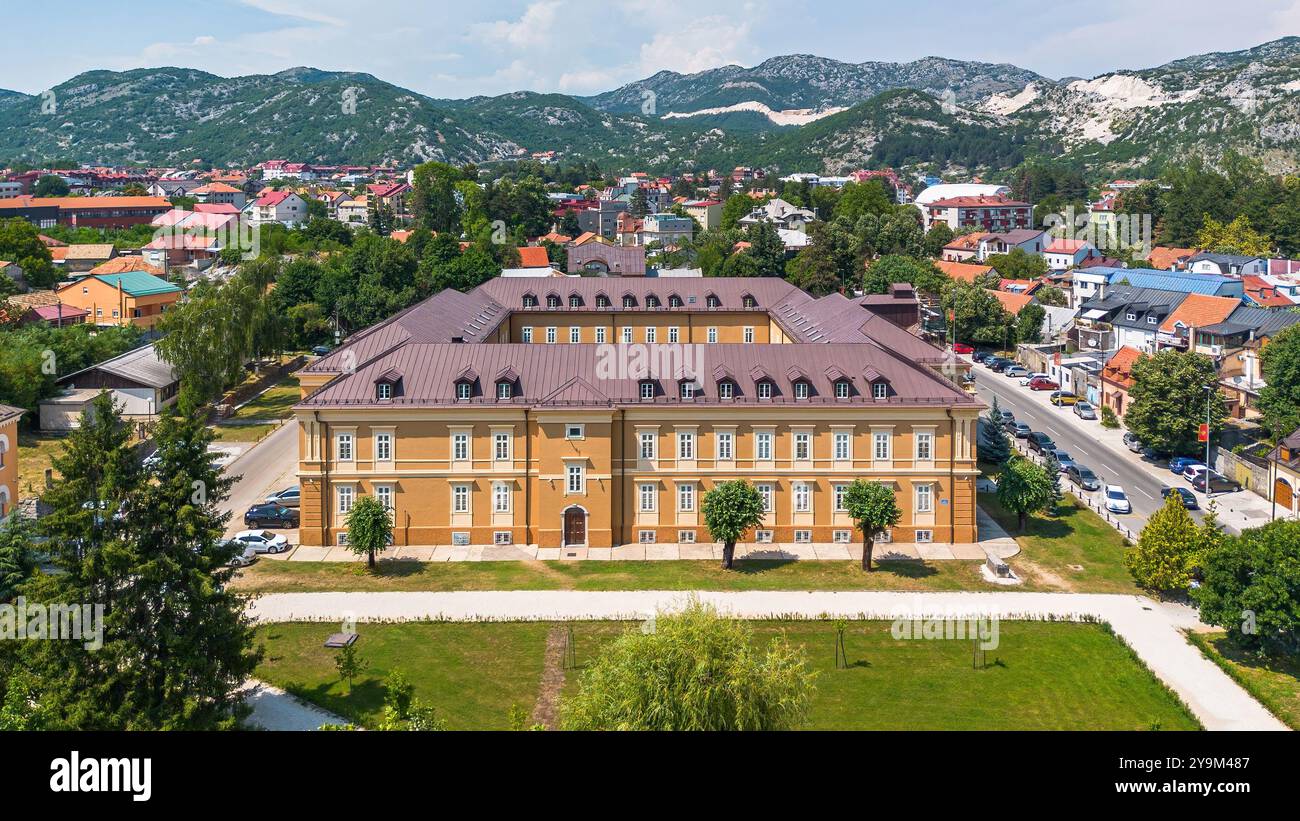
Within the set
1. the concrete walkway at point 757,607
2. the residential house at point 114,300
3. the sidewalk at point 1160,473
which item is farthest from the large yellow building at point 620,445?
the residential house at point 114,300

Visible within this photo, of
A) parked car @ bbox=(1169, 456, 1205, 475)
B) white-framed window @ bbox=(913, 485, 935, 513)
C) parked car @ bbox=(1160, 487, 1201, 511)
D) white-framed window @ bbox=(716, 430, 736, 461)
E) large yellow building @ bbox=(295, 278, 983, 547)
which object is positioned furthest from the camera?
parked car @ bbox=(1169, 456, 1205, 475)

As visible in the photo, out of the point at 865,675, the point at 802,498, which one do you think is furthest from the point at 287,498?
the point at 865,675

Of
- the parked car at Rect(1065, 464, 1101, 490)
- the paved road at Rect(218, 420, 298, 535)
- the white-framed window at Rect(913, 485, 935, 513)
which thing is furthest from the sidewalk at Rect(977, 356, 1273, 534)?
the paved road at Rect(218, 420, 298, 535)

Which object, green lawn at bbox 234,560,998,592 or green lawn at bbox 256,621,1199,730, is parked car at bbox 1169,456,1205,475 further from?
green lawn at bbox 256,621,1199,730

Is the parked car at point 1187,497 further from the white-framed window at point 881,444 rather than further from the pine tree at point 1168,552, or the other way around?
the white-framed window at point 881,444
